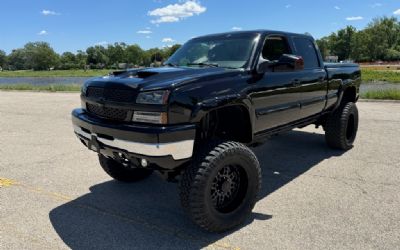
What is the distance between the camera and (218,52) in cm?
464

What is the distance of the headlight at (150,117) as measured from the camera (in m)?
3.34

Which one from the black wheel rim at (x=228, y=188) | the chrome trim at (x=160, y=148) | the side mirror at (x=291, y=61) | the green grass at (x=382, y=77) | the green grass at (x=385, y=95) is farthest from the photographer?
the green grass at (x=382, y=77)

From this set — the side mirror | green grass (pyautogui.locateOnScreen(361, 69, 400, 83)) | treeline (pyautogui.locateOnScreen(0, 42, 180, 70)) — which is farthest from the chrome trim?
treeline (pyautogui.locateOnScreen(0, 42, 180, 70))

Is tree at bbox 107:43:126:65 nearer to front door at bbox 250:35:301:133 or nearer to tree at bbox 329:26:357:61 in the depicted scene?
tree at bbox 329:26:357:61

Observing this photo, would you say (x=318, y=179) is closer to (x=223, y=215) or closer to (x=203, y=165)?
(x=223, y=215)

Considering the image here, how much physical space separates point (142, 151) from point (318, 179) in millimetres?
2801

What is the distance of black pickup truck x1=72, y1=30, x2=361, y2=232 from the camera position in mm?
3379

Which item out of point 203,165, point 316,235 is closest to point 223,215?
point 203,165

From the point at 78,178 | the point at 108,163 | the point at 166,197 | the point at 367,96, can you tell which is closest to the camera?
the point at 166,197

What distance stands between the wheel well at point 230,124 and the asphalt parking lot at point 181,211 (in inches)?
32.2

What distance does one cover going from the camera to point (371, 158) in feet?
20.3

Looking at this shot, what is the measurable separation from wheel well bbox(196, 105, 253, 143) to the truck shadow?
852 mm

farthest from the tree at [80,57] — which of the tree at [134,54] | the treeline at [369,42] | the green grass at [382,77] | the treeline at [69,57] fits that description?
the green grass at [382,77]

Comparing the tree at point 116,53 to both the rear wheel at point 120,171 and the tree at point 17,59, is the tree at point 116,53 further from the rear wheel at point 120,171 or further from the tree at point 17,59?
the rear wheel at point 120,171
